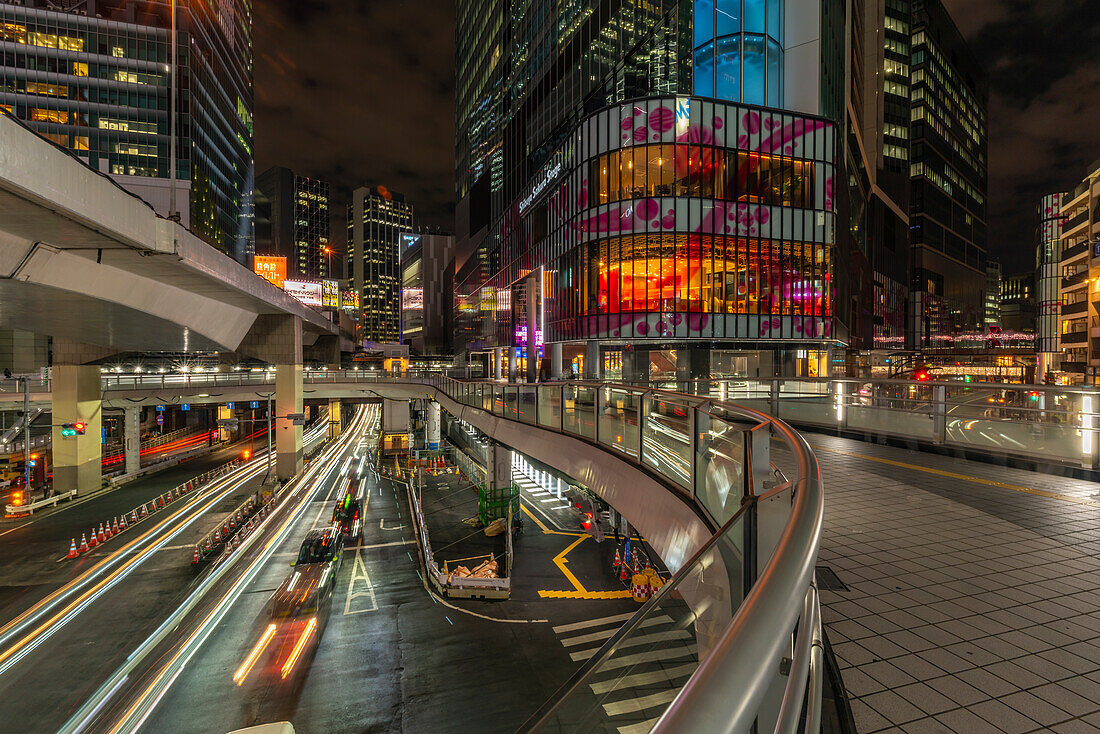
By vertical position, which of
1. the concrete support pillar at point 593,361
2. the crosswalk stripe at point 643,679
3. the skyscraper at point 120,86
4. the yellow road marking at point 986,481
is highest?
the skyscraper at point 120,86

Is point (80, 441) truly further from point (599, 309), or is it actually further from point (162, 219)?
point (599, 309)

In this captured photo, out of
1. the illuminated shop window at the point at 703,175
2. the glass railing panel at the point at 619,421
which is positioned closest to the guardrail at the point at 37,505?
the glass railing panel at the point at 619,421

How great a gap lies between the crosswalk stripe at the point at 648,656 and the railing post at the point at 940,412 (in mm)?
12562

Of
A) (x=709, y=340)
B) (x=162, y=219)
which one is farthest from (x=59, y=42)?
(x=709, y=340)

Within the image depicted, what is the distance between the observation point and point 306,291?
7256 centimetres

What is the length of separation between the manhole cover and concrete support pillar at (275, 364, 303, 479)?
3303 cm

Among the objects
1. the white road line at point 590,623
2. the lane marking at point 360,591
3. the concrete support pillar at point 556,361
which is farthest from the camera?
the concrete support pillar at point 556,361

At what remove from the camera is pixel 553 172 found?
43500mm

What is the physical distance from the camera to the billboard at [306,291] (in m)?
71.3

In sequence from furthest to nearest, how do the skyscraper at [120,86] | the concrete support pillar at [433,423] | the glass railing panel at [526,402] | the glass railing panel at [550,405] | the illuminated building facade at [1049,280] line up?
the skyscraper at [120,86]
the illuminated building facade at [1049,280]
the concrete support pillar at [433,423]
the glass railing panel at [526,402]
the glass railing panel at [550,405]

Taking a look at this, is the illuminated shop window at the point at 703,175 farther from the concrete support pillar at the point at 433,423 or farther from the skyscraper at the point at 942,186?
the skyscraper at the point at 942,186

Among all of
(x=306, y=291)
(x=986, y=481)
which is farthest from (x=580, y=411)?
(x=306, y=291)

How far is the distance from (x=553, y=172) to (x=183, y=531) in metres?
35.4

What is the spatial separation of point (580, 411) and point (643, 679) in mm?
10832
